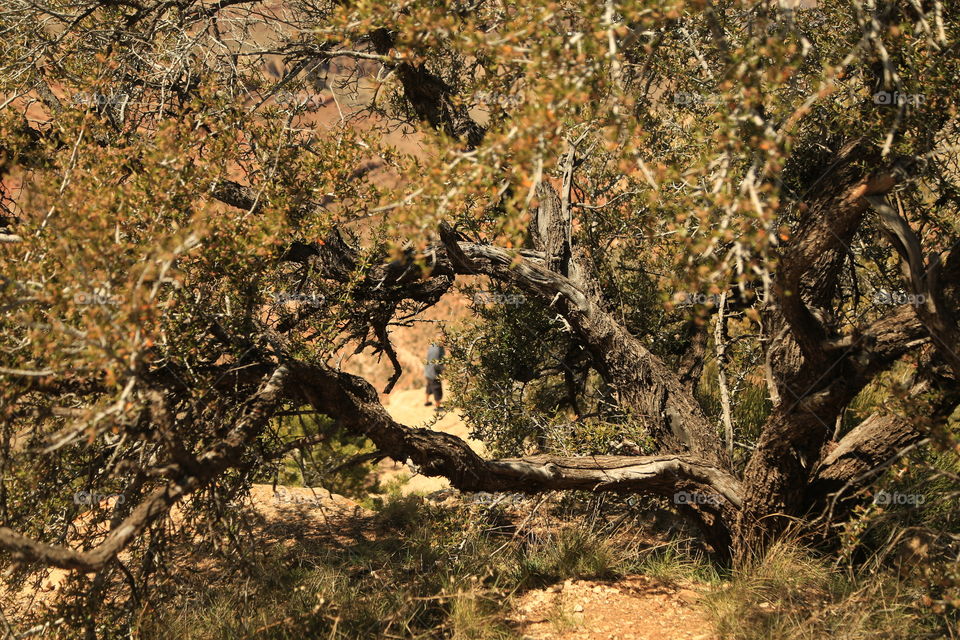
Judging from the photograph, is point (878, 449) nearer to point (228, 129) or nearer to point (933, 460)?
point (933, 460)

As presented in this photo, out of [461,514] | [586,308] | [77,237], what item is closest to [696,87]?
[586,308]

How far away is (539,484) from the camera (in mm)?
4844

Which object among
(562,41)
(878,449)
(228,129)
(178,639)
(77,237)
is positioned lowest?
(178,639)

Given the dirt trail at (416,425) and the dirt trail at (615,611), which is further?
the dirt trail at (416,425)

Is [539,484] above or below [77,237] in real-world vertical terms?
below

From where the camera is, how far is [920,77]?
3.87m

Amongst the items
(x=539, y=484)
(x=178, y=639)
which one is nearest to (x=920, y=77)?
(x=539, y=484)

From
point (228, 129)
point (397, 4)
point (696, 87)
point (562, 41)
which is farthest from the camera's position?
point (696, 87)

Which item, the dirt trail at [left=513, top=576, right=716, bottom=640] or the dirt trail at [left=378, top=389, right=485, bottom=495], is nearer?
the dirt trail at [left=513, top=576, right=716, bottom=640]

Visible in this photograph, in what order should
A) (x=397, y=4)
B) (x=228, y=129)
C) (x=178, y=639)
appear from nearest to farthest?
(x=397, y=4)
(x=228, y=129)
(x=178, y=639)

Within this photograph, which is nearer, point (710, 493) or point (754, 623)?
point (754, 623)

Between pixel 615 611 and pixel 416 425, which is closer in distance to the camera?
pixel 615 611

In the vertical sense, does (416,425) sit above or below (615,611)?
above

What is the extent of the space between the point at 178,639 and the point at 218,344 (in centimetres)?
212
